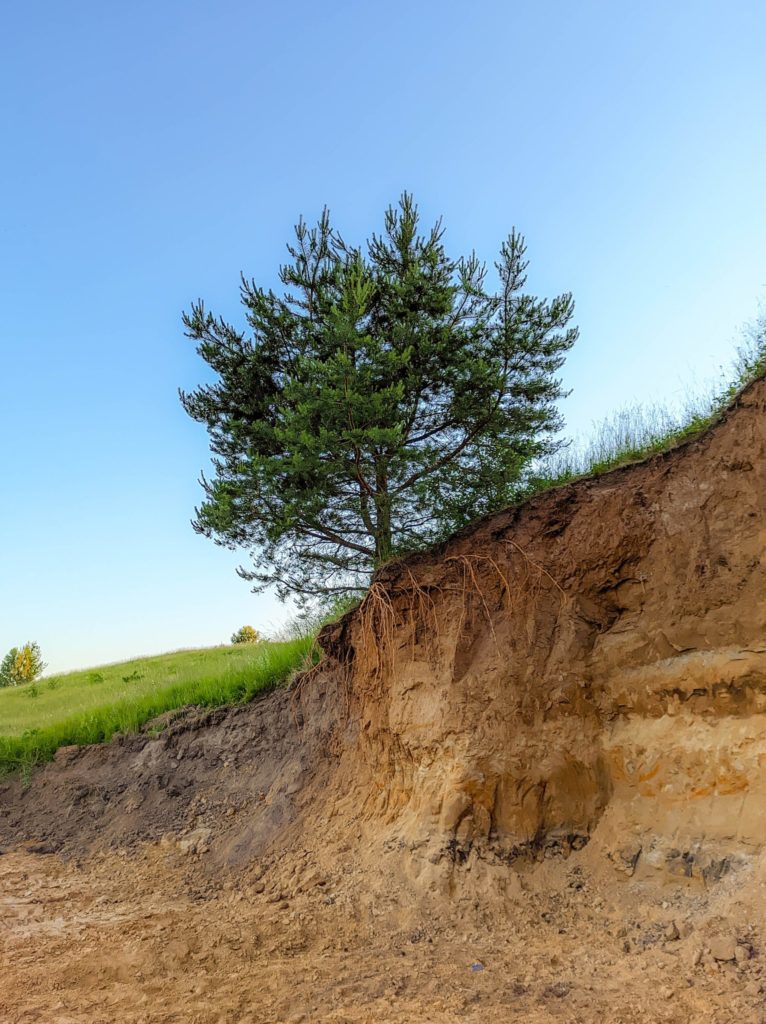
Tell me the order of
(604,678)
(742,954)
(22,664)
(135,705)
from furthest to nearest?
1. (22,664)
2. (135,705)
3. (604,678)
4. (742,954)

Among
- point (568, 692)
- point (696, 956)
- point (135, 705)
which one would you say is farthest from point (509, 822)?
point (135, 705)

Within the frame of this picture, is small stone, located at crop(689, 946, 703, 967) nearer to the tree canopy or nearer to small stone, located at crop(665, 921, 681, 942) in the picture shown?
small stone, located at crop(665, 921, 681, 942)

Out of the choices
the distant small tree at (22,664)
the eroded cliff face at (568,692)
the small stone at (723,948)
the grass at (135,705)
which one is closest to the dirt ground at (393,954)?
the small stone at (723,948)

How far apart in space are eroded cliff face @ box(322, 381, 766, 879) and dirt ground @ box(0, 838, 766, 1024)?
1.58 ft

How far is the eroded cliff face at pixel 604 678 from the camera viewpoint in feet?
17.9

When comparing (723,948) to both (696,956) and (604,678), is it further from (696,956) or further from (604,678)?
(604,678)

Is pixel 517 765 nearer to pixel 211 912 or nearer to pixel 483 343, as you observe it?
pixel 211 912

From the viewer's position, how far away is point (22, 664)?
53188 mm

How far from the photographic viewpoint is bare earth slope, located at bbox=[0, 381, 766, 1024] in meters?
4.59

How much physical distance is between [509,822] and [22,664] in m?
56.7

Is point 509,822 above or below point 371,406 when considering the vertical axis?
below

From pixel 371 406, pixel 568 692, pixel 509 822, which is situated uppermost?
pixel 371 406

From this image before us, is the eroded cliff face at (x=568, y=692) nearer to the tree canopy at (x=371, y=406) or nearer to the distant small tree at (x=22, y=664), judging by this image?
the tree canopy at (x=371, y=406)

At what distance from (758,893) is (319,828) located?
14.9ft
